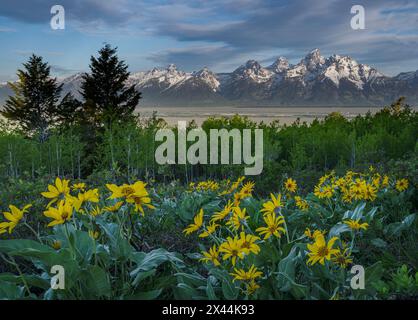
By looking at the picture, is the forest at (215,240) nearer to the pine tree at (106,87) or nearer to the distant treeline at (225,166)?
the distant treeline at (225,166)

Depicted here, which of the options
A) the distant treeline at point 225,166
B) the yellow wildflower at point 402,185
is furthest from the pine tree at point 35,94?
the yellow wildflower at point 402,185

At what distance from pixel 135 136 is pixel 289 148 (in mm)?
5533

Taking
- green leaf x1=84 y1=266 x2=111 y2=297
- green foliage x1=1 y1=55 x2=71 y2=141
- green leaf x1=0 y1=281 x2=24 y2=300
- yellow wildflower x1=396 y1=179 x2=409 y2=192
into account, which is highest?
green foliage x1=1 y1=55 x2=71 y2=141

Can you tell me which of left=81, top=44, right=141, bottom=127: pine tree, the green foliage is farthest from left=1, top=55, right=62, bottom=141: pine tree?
left=81, top=44, right=141, bottom=127: pine tree

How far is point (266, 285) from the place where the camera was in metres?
2.53

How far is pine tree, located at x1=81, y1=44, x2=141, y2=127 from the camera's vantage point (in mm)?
29923

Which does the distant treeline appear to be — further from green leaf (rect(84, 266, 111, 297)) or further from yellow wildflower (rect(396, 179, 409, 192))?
green leaf (rect(84, 266, 111, 297))

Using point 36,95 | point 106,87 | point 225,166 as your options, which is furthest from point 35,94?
point 225,166

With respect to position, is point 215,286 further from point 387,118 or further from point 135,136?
point 387,118

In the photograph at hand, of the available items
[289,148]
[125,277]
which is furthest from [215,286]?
[289,148]

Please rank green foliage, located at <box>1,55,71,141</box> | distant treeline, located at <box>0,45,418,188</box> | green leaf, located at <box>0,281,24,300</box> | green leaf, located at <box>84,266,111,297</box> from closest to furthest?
green leaf, located at <box>84,266,111,297</box> < green leaf, located at <box>0,281,24,300</box> < distant treeline, located at <box>0,45,418,188</box> < green foliage, located at <box>1,55,71,141</box>

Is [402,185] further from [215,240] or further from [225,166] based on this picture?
[225,166]

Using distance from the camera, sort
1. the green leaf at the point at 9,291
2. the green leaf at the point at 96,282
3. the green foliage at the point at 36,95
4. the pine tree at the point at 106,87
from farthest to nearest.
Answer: the green foliage at the point at 36,95
the pine tree at the point at 106,87
the green leaf at the point at 9,291
the green leaf at the point at 96,282

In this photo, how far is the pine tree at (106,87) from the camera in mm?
29923
